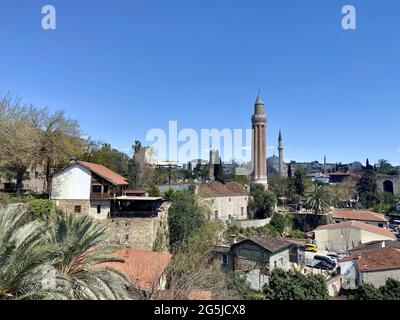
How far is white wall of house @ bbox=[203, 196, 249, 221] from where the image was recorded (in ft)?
116

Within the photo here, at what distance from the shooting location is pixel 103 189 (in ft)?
63.9

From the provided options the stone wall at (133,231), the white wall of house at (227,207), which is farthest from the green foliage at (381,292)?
the white wall of house at (227,207)

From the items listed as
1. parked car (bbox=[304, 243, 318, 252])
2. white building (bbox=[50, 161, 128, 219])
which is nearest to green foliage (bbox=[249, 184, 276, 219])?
parked car (bbox=[304, 243, 318, 252])

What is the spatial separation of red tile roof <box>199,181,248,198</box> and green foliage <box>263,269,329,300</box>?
19812 mm

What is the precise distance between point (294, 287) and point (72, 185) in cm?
1408

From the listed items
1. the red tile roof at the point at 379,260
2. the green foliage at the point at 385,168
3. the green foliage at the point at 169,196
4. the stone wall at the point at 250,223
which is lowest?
the red tile roof at the point at 379,260

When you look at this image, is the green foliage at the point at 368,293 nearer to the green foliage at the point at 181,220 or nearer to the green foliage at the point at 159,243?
the green foliage at the point at 159,243

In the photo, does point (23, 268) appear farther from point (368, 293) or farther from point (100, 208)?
point (100, 208)

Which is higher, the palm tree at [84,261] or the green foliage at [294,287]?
the palm tree at [84,261]

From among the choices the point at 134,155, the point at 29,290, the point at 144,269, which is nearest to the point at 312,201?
the point at 134,155

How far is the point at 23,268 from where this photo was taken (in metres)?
5.36

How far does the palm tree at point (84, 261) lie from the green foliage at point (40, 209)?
8365 millimetres

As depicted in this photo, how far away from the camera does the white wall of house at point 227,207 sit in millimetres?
35344

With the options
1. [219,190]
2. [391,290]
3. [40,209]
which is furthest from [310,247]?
[40,209]
